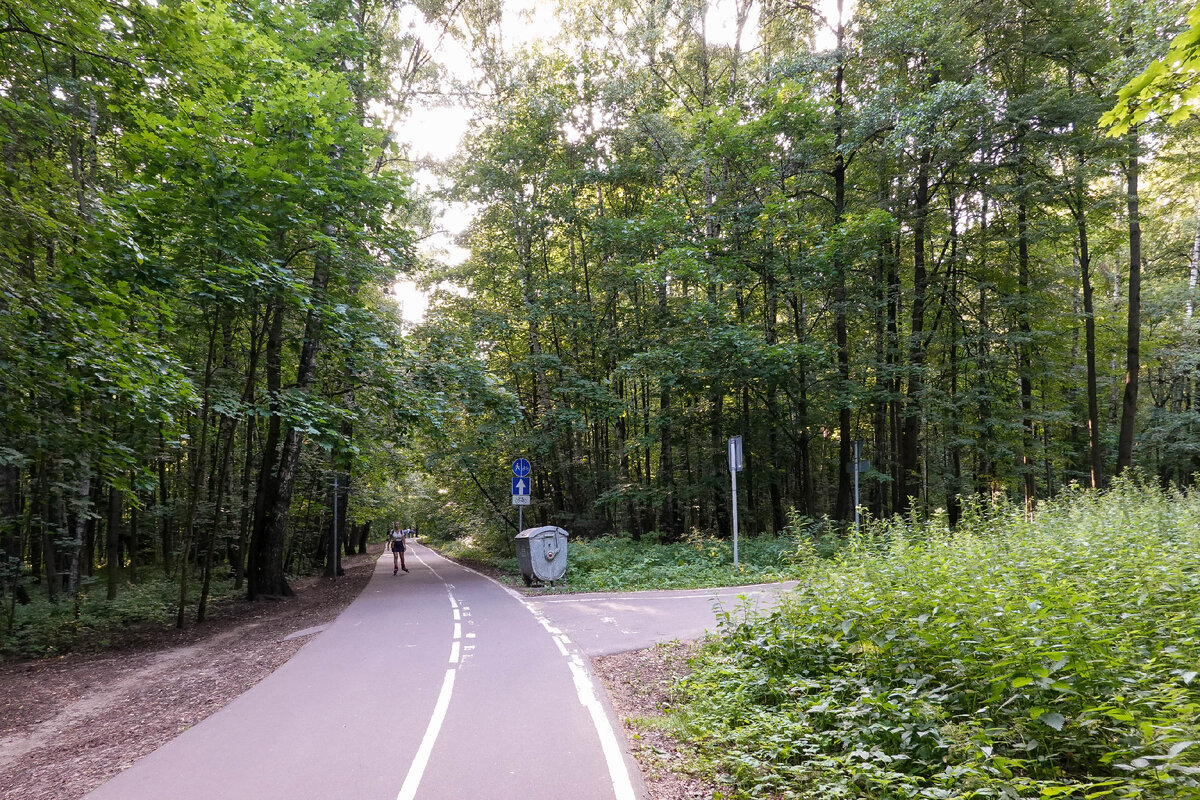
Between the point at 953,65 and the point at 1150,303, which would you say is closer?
the point at 953,65

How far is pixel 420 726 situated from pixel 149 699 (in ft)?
12.6

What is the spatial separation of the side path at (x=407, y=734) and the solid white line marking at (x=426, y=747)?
0.6 inches

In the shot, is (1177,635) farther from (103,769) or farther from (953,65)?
(953,65)

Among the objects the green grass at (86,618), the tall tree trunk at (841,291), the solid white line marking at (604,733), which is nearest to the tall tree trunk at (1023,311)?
the tall tree trunk at (841,291)

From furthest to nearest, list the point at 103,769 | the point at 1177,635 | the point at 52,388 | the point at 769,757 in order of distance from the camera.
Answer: the point at 52,388 < the point at 103,769 < the point at 769,757 < the point at 1177,635

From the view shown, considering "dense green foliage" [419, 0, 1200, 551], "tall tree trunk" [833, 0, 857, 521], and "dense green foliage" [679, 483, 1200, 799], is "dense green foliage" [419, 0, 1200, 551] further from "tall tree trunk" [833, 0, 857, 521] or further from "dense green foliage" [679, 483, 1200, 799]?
"dense green foliage" [679, 483, 1200, 799]

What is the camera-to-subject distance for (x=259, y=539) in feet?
46.4

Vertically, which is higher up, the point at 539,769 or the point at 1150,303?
the point at 1150,303

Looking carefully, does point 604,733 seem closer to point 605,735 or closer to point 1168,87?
point 605,735

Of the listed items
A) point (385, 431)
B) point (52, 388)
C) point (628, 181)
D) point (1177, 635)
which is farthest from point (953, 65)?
point (52, 388)

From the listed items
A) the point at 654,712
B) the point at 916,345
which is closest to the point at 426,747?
the point at 654,712

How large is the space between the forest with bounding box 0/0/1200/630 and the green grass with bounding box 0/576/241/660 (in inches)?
23.8

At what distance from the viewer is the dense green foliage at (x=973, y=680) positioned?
9.93ft

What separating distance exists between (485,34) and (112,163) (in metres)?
13.9
